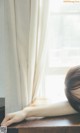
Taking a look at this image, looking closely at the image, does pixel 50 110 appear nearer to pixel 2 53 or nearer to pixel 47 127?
pixel 47 127

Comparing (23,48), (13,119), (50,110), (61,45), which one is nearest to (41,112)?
(50,110)

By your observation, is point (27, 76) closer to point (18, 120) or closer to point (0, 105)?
point (0, 105)

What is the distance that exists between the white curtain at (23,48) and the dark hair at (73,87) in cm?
45

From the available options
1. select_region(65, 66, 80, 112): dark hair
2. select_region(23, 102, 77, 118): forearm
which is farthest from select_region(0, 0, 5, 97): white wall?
select_region(65, 66, 80, 112): dark hair

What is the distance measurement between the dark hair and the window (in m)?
0.66

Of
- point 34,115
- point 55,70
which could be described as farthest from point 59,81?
point 34,115

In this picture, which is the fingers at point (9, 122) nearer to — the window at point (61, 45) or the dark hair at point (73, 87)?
the dark hair at point (73, 87)

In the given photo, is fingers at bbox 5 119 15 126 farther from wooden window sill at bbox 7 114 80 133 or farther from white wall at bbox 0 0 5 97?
white wall at bbox 0 0 5 97

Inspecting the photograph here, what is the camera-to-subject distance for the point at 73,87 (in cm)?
112

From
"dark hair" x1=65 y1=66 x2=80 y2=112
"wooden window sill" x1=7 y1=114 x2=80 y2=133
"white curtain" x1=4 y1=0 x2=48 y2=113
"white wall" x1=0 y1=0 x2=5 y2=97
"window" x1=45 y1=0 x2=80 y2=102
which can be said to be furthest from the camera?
"window" x1=45 y1=0 x2=80 y2=102

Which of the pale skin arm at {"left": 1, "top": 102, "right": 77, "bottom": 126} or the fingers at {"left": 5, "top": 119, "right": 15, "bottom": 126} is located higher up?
the fingers at {"left": 5, "top": 119, "right": 15, "bottom": 126}

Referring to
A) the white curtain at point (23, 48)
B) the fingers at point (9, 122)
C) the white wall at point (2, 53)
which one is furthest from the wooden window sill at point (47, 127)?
the white wall at point (2, 53)

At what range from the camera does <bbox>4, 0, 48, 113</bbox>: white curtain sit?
151cm

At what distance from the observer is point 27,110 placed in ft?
3.75
